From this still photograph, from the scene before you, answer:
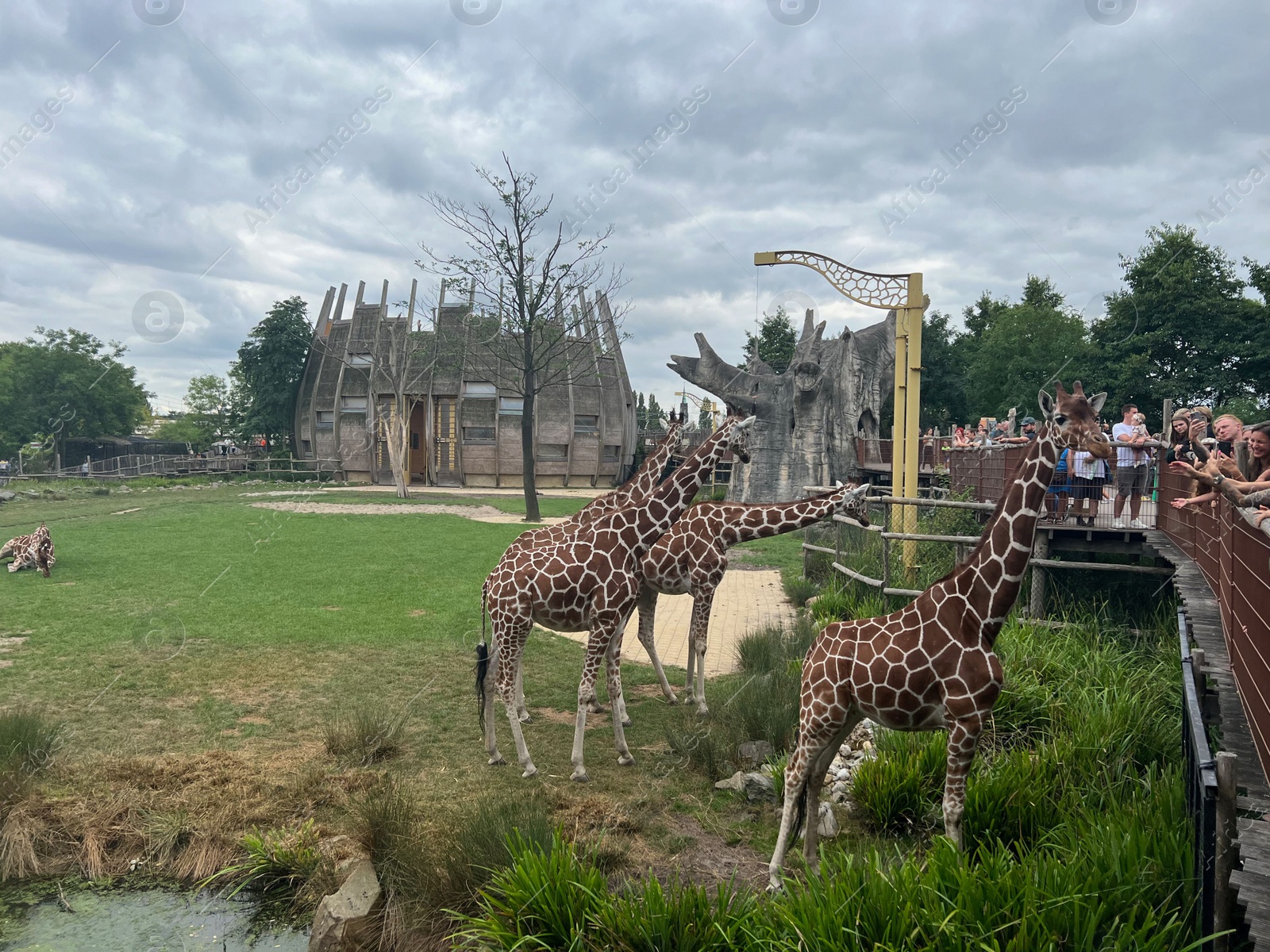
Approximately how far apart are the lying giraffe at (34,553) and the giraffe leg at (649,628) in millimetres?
9917

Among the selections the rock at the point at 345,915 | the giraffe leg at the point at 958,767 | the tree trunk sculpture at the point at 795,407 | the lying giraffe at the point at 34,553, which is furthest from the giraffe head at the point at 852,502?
the tree trunk sculpture at the point at 795,407

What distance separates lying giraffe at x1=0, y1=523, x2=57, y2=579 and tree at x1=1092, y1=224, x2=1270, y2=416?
28989mm

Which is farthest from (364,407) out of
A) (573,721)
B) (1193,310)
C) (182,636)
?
(1193,310)

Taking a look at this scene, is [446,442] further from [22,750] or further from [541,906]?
[541,906]

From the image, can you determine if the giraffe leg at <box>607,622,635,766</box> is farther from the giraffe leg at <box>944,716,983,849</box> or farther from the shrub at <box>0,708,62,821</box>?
the shrub at <box>0,708,62,821</box>

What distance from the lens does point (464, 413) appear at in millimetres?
30953

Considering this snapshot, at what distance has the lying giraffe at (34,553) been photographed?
12.2 meters

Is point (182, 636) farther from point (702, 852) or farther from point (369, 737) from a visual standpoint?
point (702, 852)

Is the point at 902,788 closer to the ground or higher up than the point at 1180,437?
closer to the ground

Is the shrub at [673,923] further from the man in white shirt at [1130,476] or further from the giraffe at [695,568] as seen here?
the man in white shirt at [1130,476]

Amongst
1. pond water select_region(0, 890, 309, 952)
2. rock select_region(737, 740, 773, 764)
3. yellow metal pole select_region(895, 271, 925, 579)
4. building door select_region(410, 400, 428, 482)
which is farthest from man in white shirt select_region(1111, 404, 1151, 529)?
building door select_region(410, 400, 428, 482)

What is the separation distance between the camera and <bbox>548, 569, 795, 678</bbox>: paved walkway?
31.3ft

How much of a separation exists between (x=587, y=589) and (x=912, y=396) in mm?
7543

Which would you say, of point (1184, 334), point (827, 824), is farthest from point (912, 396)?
point (1184, 334)
